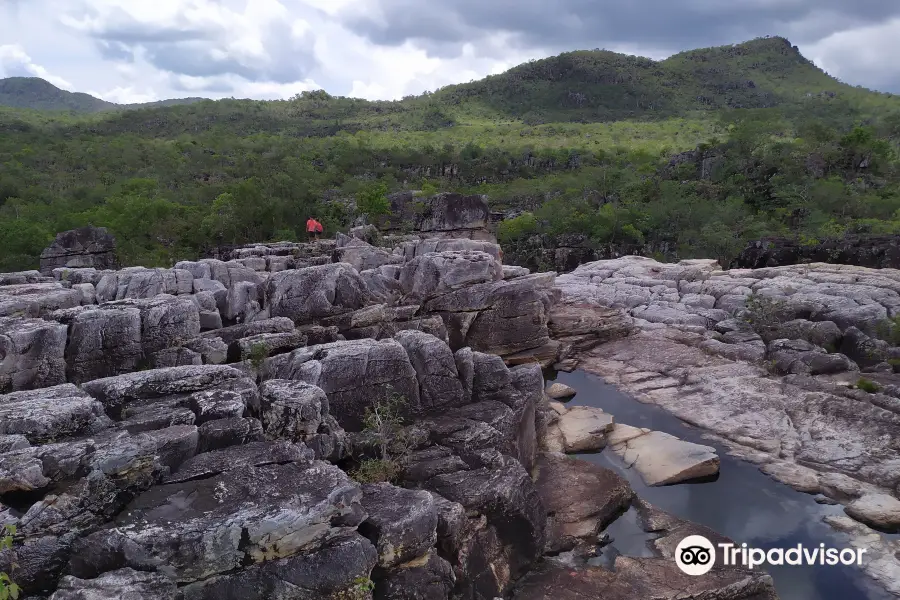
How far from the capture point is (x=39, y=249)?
32.5 metres

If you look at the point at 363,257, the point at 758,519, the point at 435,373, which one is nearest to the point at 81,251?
the point at 363,257

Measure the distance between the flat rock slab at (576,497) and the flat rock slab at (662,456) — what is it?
60.1 inches

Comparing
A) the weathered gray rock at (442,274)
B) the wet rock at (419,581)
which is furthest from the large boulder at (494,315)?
the wet rock at (419,581)

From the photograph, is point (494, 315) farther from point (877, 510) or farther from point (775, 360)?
point (877, 510)

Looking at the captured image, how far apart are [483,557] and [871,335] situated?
21550 mm

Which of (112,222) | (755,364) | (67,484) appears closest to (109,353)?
(67,484)

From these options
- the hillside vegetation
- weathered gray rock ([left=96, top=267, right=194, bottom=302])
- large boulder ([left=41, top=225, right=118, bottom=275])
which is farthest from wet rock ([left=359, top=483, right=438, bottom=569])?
the hillside vegetation

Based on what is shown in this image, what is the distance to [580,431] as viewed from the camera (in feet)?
59.9

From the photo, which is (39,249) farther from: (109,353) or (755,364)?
(755,364)

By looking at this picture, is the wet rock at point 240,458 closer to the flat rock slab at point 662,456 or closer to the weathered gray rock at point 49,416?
the weathered gray rock at point 49,416

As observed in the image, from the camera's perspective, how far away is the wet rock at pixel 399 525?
30.0 ft

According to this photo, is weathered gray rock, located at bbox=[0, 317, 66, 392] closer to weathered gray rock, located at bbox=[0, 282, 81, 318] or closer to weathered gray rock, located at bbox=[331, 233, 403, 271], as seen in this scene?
weathered gray rock, located at bbox=[0, 282, 81, 318]

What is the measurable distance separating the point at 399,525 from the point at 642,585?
570 cm

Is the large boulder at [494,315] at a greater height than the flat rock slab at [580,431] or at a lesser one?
greater
